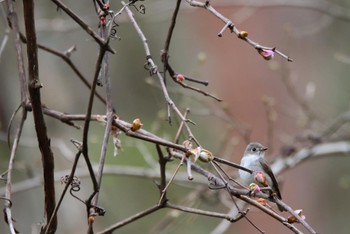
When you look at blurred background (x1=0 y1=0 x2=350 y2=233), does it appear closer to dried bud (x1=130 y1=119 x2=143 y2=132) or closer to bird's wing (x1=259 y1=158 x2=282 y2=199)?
bird's wing (x1=259 y1=158 x2=282 y2=199)

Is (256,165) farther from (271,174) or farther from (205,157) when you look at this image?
(205,157)

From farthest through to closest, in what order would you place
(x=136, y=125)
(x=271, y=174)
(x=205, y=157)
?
1. (x=271, y=174)
2. (x=136, y=125)
3. (x=205, y=157)

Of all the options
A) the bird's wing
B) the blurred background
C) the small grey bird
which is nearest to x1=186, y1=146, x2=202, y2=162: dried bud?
the small grey bird

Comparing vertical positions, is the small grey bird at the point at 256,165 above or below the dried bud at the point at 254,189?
above

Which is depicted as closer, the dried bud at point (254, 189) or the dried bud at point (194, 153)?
the dried bud at point (194, 153)

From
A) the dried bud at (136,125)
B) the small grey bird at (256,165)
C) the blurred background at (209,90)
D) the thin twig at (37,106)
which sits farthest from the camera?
→ the blurred background at (209,90)

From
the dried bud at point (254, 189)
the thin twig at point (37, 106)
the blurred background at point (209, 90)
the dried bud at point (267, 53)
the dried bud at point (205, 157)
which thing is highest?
the blurred background at point (209, 90)

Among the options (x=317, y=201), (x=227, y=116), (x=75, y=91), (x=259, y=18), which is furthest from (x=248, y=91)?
(x=227, y=116)

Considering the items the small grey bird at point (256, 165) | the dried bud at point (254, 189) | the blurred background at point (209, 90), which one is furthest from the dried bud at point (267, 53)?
the blurred background at point (209, 90)

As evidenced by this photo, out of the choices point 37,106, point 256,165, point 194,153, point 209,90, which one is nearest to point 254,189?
point 194,153

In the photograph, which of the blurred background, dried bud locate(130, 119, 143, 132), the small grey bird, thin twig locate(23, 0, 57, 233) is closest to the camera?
thin twig locate(23, 0, 57, 233)

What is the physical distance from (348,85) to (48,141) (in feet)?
24.1

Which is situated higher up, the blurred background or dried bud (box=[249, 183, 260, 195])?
the blurred background

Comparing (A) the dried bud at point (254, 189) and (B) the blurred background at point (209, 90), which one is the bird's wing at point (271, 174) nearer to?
(A) the dried bud at point (254, 189)
